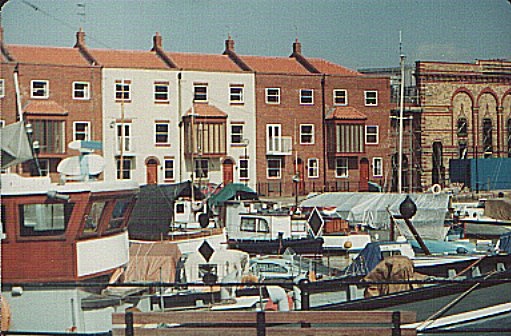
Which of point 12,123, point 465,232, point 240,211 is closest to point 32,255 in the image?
point 12,123

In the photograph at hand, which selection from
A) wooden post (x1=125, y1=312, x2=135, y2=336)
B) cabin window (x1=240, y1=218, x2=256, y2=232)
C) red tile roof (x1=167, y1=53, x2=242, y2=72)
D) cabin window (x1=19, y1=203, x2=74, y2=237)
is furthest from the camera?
cabin window (x1=240, y1=218, x2=256, y2=232)

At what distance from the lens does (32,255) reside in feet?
13.3

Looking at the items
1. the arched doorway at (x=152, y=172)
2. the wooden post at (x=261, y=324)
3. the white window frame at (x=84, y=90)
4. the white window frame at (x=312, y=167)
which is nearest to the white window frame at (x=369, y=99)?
the white window frame at (x=312, y=167)

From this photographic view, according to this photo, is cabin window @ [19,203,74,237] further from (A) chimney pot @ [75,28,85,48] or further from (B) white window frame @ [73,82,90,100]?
(A) chimney pot @ [75,28,85,48]

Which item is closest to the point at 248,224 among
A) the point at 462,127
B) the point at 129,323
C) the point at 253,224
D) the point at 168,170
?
the point at 253,224

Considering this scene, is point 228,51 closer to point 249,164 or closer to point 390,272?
point 249,164

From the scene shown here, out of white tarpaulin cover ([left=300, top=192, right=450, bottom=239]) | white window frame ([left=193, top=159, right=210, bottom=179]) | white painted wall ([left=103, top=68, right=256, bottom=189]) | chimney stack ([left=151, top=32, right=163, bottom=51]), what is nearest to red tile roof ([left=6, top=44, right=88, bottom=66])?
white painted wall ([left=103, top=68, right=256, bottom=189])

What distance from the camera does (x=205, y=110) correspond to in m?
4.27

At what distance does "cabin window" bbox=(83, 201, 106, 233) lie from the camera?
4.11 meters

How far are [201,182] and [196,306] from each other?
1.91 ft

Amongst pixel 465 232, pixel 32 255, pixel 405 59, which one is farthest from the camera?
pixel 465 232

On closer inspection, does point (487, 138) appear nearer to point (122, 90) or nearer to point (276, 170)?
point (276, 170)

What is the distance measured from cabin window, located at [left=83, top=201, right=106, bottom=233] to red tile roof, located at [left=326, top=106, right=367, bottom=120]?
1145mm

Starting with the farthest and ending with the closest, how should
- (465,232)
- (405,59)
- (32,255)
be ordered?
(465,232) → (405,59) → (32,255)
